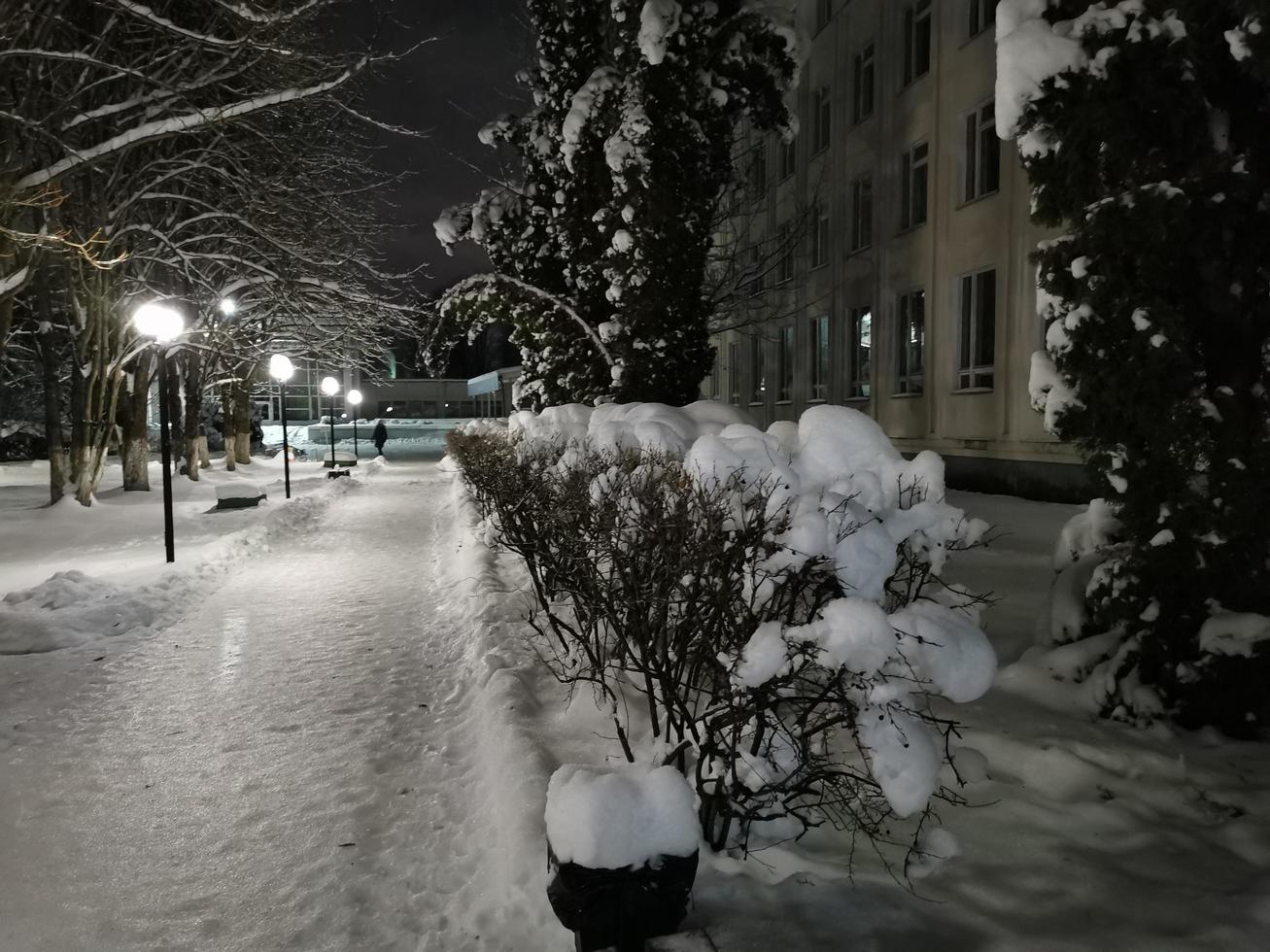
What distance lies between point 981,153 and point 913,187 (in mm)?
2165

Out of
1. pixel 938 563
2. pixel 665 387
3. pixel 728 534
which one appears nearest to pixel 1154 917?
pixel 938 563

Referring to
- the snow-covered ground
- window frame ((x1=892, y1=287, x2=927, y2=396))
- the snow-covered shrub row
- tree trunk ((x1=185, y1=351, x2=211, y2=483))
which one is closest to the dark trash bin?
the snow-covered ground

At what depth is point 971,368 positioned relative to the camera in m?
14.3

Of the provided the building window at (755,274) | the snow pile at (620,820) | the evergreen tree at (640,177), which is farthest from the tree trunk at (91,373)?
the snow pile at (620,820)

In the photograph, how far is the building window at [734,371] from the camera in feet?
88.2

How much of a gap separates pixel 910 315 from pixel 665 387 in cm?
581

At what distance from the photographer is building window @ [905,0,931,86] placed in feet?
53.1

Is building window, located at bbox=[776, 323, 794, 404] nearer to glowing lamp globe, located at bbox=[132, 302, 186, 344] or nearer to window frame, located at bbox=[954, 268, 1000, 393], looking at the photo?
window frame, located at bbox=[954, 268, 1000, 393]

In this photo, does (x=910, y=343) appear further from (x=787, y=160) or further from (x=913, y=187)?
(x=787, y=160)

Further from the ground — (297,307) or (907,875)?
(297,307)

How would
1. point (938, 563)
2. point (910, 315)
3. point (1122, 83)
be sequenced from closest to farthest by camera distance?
point (938, 563)
point (1122, 83)
point (910, 315)

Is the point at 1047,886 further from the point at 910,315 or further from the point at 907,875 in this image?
the point at 910,315

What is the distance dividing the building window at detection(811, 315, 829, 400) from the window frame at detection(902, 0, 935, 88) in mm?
5449

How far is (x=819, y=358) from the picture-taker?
20609mm
